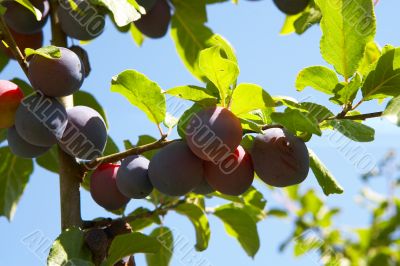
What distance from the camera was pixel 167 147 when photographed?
1055 mm

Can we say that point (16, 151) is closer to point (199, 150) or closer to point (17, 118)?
point (17, 118)

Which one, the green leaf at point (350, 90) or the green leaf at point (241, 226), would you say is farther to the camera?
the green leaf at point (241, 226)

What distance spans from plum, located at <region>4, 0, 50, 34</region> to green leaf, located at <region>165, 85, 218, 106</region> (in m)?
0.65

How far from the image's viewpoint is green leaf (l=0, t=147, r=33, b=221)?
5.52 ft

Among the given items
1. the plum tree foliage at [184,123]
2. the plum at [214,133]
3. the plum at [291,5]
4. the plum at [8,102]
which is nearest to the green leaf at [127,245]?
the plum tree foliage at [184,123]

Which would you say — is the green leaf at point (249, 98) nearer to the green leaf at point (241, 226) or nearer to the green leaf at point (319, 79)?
the green leaf at point (319, 79)

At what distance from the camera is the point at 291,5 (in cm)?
169

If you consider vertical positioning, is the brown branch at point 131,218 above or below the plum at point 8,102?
below

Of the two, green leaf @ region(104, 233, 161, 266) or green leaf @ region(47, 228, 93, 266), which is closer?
green leaf @ region(47, 228, 93, 266)

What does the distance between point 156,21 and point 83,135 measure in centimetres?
69

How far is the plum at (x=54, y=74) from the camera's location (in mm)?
1056

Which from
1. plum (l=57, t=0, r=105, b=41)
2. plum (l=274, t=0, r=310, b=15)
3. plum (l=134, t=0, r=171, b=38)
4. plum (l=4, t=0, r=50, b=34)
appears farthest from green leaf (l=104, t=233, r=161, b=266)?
plum (l=274, t=0, r=310, b=15)

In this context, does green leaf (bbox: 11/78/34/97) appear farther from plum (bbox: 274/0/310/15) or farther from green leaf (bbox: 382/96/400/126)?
green leaf (bbox: 382/96/400/126)

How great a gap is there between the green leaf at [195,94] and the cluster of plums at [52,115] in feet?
0.74
